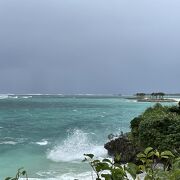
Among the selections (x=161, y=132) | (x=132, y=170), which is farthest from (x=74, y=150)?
(x=132, y=170)

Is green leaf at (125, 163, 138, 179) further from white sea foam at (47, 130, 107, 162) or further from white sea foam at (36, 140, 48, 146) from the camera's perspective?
white sea foam at (36, 140, 48, 146)

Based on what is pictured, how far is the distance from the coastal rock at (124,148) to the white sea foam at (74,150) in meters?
1.12

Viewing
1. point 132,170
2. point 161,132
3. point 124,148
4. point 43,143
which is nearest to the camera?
point 132,170

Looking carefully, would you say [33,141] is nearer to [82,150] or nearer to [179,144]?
[82,150]

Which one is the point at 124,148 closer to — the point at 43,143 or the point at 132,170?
the point at 43,143

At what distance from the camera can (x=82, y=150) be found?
94.0ft

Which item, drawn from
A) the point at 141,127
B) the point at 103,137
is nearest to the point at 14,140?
the point at 103,137

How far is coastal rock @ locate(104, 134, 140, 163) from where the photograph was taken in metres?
21.1

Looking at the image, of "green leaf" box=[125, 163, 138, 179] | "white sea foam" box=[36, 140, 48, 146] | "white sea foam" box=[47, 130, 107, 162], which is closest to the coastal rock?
"white sea foam" box=[47, 130, 107, 162]

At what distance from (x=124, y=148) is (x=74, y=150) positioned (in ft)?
22.1

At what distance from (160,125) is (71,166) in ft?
20.2

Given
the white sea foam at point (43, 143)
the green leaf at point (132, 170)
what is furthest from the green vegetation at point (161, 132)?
the green leaf at point (132, 170)

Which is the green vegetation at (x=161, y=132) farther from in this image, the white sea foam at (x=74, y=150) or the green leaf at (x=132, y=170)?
the green leaf at (x=132, y=170)

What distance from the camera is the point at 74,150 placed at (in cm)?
2864
